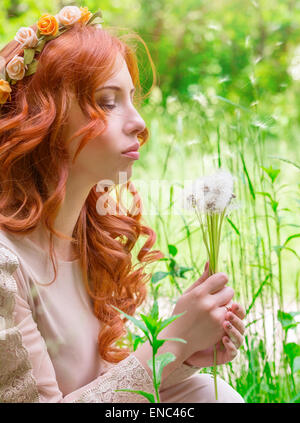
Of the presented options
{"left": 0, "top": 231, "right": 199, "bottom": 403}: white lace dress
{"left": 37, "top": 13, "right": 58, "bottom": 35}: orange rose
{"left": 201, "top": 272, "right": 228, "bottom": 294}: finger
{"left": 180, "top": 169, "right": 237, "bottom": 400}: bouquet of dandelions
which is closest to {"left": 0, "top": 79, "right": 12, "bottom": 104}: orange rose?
{"left": 37, "top": 13, "right": 58, "bottom": 35}: orange rose

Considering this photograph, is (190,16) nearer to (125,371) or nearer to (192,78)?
(192,78)

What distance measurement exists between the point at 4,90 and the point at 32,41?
11 centimetres

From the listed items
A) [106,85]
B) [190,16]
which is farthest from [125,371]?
[190,16]

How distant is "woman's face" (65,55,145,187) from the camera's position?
1.01 metres

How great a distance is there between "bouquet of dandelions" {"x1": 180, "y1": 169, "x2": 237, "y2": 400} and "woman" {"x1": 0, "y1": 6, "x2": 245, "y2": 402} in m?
0.09

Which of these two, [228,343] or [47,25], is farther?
[47,25]

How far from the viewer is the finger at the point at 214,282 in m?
0.88

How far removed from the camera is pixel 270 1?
21.1 ft

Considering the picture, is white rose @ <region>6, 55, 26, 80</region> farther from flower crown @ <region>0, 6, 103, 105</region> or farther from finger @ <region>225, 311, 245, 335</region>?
finger @ <region>225, 311, 245, 335</region>

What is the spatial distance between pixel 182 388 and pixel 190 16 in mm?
5996

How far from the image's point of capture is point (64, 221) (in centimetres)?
109

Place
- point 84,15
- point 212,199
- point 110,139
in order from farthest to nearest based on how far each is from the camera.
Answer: point 84,15, point 110,139, point 212,199

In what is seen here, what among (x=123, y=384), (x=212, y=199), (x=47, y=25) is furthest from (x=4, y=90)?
(x=123, y=384)

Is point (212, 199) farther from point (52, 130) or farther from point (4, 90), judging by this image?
point (4, 90)
